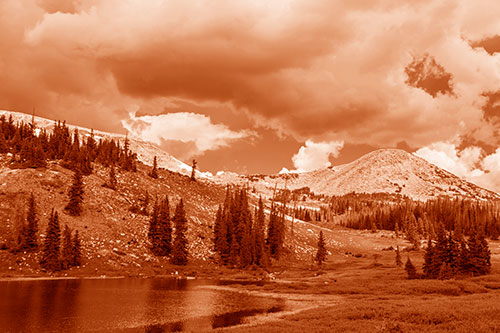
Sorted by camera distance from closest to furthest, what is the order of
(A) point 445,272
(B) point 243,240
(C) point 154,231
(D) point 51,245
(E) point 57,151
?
1. (A) point 445,272
2. (D) point 51,245
3. (C) point 154,231
4. (B) point 243,240
5. (E) point 57,151

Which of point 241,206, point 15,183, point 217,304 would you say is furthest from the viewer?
point 241,206

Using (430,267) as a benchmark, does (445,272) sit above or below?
below

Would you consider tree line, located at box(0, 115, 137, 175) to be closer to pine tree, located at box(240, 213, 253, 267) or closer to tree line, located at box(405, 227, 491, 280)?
pine tree, located at box(240, 213, 253, 267)

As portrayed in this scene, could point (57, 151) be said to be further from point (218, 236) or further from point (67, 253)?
point (67, 253)

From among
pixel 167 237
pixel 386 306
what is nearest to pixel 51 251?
pixel 167 237

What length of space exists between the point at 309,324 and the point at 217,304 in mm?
24932

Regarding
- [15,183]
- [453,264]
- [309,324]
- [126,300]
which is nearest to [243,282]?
[126,300]

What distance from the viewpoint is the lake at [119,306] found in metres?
47.7

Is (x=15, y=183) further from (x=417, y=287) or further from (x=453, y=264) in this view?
(x=453, y=264)

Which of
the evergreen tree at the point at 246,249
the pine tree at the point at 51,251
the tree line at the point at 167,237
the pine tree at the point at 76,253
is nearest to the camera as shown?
the pine tree at the point at 51,251

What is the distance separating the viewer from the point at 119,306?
199ft

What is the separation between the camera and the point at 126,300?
66.4 m

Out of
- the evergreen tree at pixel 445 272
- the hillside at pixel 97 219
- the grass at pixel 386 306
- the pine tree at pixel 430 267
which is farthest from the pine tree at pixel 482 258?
the hillside at pixel 97 219

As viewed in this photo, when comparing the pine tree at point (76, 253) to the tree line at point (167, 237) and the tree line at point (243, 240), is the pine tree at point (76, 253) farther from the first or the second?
the tree line at point (243, 240)
